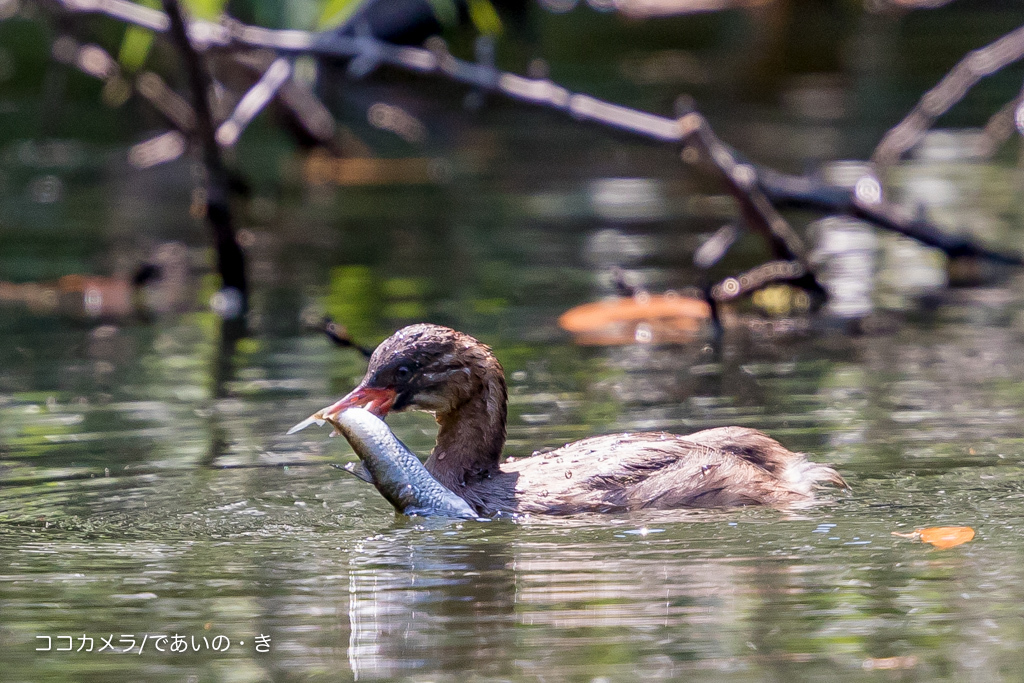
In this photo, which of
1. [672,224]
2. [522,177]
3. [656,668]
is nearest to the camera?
[656,668]

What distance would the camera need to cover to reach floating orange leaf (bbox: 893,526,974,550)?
729 cm

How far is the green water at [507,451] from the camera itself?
246 inches

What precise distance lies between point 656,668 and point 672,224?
1279 centimetres

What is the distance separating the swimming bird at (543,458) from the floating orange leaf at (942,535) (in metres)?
0.68

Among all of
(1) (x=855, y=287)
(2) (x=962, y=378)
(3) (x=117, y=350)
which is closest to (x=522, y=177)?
(1) (x=855, y=287)

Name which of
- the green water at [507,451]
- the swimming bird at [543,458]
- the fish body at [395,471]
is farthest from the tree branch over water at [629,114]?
the fish body at [395,471]

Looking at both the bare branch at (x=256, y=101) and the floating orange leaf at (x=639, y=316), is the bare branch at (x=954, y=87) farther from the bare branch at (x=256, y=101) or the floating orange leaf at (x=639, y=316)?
the bare branch at (x=256, y=101)

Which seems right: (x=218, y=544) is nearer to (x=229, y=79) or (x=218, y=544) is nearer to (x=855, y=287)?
(x=855, y=287)

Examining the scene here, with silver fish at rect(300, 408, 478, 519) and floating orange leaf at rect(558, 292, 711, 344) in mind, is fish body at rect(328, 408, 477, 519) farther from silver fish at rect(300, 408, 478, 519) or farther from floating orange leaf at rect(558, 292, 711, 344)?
floating orange leaf at rect(558, 292, 711, 344)

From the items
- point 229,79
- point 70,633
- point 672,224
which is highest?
point 229,79

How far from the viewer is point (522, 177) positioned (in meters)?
22.5

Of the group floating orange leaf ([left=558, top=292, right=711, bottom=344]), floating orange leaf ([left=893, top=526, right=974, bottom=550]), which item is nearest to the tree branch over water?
floating orange leaf ([left=558, top=292, right=711, bottom=344])

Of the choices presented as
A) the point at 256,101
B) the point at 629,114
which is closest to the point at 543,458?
the point at 629,114

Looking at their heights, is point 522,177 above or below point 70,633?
above
